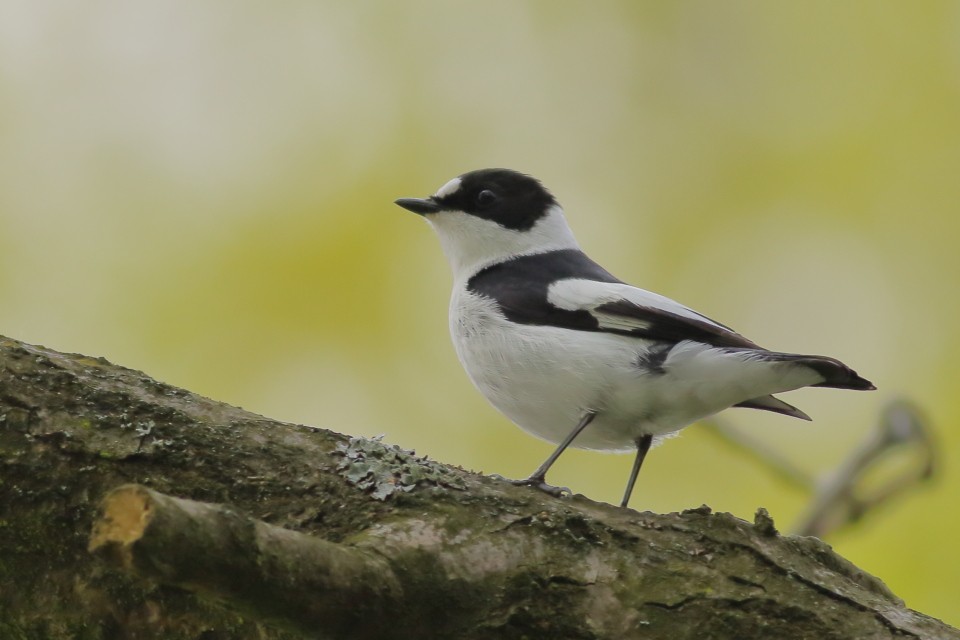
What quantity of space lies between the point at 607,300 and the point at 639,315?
0.62ft

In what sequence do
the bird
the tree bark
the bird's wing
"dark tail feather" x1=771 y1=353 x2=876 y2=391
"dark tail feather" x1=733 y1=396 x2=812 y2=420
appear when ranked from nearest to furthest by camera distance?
the tree bark → "dark tail feather" x1=771 y1=353 x2=876 y2=391 → the bird → the bird's wing → "dark tail feather" x1=733 y1=396 x2=812 y2=420

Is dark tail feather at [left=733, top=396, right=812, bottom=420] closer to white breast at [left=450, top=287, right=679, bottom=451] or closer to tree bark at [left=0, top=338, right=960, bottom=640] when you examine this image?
white breast at [left=450, top=287, right=679, bottom=451]

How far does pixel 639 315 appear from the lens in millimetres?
4160

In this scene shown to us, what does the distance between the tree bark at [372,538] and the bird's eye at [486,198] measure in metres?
2.79

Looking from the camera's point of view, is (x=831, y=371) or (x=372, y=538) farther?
(x=831, y=371)

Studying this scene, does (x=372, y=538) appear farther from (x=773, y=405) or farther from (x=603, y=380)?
(x=773, y=405)

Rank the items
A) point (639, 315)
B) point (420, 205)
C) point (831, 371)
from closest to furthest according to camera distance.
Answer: point (831, 371)
point (639, 315)
point (420, 205)

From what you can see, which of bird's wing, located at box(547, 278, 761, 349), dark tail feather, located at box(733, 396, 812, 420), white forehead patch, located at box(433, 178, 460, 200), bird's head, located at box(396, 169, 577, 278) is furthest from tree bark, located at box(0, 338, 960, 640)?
white forehead patch, located at box(433, 178, 460, 200)

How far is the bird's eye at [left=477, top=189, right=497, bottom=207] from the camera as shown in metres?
5.45

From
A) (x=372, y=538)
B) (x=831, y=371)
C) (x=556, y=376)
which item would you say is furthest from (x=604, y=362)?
(x=372, y=538)

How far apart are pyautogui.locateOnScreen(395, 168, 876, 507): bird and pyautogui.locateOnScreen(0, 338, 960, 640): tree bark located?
3.22 ft

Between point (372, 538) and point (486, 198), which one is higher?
point (486, 198)

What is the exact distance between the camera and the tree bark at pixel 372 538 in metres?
2.51

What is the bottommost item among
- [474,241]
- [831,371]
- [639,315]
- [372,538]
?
[372,538]
